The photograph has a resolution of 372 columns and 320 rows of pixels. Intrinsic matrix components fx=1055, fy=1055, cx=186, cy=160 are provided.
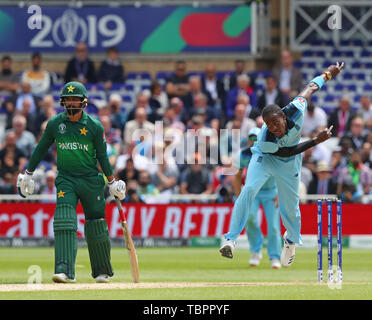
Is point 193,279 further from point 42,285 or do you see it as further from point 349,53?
point 349,53

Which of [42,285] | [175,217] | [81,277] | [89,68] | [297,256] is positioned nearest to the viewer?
[42,285]

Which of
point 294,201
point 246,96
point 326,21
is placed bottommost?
point 294,201

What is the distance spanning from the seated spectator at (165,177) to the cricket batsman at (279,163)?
943 cm

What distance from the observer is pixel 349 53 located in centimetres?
2900

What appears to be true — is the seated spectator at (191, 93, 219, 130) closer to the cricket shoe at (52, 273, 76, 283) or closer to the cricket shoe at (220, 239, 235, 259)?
the cricket shoe at (220, 239, 235, 259)

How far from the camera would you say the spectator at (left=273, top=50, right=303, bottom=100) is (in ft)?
87.3

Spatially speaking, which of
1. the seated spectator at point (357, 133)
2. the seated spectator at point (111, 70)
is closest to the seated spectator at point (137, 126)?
the seated spectator at point (111, 70)

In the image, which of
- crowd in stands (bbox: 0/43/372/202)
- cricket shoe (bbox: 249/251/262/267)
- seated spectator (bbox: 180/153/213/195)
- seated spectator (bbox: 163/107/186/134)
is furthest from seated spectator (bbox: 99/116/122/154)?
cricket shoe (bbox: 249/251/262/267)

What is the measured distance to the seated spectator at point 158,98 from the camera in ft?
83.6

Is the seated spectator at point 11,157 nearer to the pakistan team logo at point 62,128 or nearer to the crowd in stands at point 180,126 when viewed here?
the crowd in stands at point 180,126

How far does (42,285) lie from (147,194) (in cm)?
1011

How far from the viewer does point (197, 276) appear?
609 inches

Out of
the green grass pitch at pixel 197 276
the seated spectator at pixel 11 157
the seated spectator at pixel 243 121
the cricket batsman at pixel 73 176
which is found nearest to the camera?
the green grass pitch at pixel 197 276
